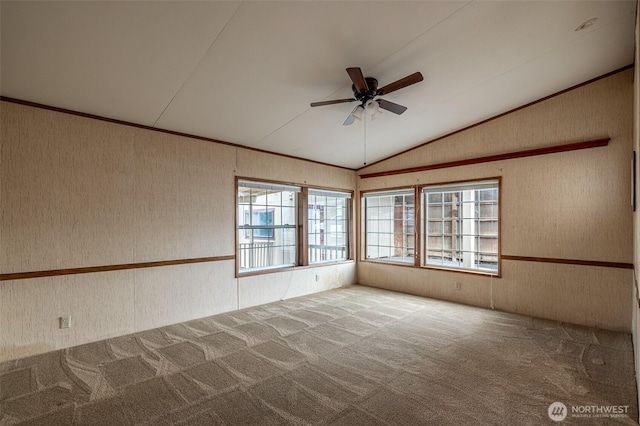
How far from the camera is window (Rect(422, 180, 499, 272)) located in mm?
5215

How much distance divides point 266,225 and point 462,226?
349cm

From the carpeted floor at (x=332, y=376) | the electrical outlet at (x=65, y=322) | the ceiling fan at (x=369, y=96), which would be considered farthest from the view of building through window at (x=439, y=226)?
the electrical outlet at (x=65, y=322)

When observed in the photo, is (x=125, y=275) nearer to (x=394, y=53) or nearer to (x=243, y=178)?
(x=243, y=178)

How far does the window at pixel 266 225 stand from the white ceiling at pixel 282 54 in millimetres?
1397

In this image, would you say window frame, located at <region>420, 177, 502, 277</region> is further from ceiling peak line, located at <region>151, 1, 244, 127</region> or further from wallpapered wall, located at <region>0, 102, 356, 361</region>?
ceiling peak line, located at <region>151, 1, 244, 127</region>

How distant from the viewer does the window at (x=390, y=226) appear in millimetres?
6152

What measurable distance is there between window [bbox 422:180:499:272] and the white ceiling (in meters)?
1.67

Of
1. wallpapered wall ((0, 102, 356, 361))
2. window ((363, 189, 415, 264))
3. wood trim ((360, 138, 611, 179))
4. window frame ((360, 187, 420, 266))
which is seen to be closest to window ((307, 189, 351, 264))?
window frame ((360, 187, 420, 266))

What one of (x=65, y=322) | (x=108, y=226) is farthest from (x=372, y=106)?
(x=65, y=322)

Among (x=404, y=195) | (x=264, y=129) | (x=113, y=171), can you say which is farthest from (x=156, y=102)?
(x=404, y=195)

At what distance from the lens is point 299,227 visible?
19.5 feet

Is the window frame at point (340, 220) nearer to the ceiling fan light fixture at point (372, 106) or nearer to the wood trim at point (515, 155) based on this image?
the wood trim at point (515, 155)

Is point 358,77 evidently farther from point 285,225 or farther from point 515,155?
point 285,225

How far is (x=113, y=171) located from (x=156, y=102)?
104 cm
